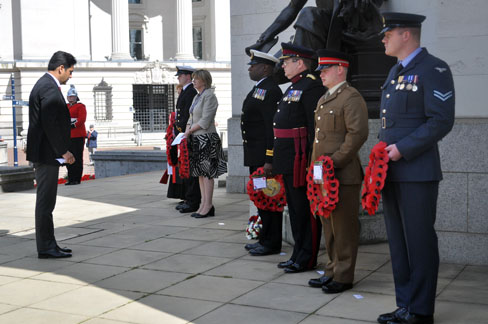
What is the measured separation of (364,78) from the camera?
8.02m

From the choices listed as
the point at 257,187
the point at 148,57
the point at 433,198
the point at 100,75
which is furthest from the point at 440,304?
the point at 148,57

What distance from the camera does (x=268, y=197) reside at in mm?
7223

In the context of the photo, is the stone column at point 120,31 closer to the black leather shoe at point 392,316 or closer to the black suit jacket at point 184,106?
the black suit jacket at point 184,106

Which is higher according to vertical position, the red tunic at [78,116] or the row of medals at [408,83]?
the row of medals at [408,83]

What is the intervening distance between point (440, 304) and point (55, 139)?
415 centimetres

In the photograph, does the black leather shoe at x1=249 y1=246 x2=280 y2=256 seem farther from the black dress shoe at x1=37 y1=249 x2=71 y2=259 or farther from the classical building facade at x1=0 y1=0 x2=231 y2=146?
the classical building facade at x1=0 y1=0 x2=231 y2=146

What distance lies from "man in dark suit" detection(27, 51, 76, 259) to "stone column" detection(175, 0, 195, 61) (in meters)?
49.4

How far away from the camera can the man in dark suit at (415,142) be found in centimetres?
470

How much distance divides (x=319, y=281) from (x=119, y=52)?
47.8m

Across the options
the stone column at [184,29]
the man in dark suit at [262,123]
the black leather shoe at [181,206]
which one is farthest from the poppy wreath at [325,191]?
the stone column at [184,29]

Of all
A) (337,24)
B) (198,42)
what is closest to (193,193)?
(337,24)

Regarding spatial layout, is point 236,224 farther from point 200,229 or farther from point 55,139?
point 55,139

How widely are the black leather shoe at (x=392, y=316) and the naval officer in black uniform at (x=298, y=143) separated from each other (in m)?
1.57

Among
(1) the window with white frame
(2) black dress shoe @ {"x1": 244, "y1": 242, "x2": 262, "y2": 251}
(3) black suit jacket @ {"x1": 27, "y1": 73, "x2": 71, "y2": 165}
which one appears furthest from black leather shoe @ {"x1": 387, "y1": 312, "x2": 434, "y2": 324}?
(1) the window with white frame
